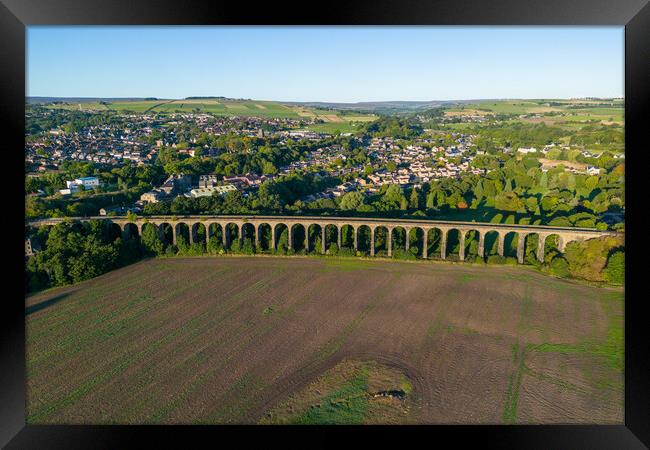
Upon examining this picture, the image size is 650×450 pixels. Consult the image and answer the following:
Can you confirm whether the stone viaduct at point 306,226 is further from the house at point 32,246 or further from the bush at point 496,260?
the house at point 32,246

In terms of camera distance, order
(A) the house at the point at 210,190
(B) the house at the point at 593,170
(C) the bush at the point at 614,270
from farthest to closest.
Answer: (B) the house at the point at 593,170 < (A) the house at the point at 210,190 < (C) the bush at the point at 614,270

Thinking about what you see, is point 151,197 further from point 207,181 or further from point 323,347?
point 323,347

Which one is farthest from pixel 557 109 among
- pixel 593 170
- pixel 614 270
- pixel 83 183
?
pixel 83 183

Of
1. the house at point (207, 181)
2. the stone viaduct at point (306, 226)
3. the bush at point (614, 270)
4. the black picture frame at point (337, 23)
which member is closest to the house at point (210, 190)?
the house at point (207, 181)

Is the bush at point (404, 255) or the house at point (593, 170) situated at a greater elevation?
the house at point (593, 170)

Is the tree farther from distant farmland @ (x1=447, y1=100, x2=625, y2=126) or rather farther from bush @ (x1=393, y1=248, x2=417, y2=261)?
distant farmland @ (x1=447, y1=100, x2=625, y2=126)

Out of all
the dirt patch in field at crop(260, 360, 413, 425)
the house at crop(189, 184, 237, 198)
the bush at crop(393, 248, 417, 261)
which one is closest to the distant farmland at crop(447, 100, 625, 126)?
the bush at crop(393, 248, 417, 261)

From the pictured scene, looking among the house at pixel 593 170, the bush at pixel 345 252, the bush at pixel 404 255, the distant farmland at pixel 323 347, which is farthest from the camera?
the house at pixel 593 170
